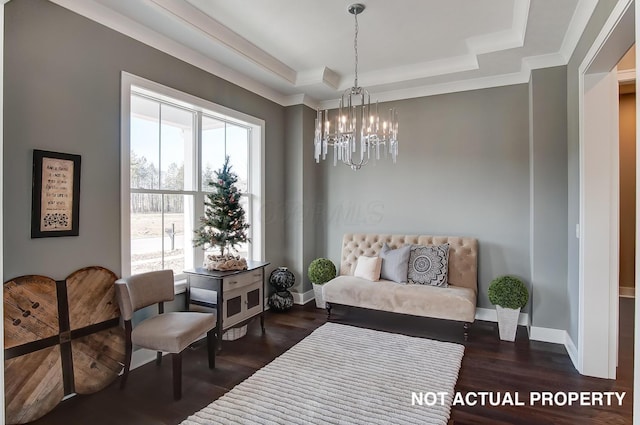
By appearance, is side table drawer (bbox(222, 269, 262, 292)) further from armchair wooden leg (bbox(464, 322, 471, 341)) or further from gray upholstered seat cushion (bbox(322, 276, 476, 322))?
armchair wooden leg (bbox(464, 322, 471, 341))

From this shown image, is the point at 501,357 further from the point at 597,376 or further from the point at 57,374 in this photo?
the point at 57,374

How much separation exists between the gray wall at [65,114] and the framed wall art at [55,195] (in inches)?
1.7

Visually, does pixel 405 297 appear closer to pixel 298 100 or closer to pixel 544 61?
pixel 544 61

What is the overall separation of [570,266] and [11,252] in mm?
4562

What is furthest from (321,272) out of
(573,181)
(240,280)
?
(573,181)

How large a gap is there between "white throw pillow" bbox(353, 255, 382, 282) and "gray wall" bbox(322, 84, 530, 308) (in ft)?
1.94

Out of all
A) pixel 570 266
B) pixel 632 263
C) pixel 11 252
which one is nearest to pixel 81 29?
pixel 11 252

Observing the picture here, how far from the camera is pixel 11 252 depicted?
2205 mm

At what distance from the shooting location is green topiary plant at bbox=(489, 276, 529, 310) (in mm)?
3516

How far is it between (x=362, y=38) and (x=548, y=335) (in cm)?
360

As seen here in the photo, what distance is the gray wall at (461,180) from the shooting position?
4.07 meters

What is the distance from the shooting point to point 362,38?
348cm

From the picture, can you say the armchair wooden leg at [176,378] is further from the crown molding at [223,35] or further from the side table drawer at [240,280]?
the crown molding at [223,35]

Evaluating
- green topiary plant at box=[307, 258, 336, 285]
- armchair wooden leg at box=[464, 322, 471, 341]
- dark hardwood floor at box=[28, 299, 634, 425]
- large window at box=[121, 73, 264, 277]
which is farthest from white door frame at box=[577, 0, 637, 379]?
large window at box=[121, 73, 264, 277]
